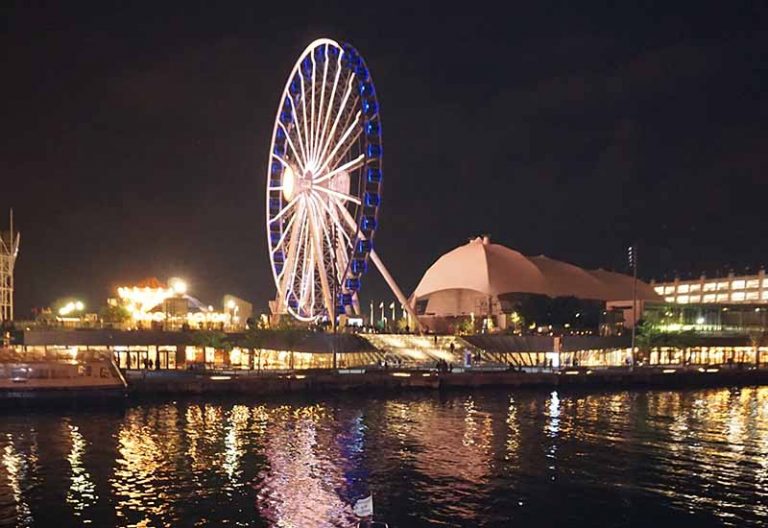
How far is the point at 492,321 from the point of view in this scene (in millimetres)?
117625

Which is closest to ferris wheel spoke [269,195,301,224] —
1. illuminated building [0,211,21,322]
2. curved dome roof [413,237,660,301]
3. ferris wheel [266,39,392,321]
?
ferris wheel [266,39,392,321]

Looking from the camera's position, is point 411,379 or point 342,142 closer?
point 411,379

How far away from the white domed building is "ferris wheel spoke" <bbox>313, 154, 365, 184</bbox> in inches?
1953

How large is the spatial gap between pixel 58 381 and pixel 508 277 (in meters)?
89.0

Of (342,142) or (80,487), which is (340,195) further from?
(80,487)

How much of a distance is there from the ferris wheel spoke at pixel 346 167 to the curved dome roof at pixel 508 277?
5806 cm

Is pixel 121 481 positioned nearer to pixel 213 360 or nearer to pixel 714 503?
pixel 714 503

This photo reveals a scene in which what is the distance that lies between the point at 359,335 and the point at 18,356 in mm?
31086

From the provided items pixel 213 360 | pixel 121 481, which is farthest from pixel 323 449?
pixel 213 360

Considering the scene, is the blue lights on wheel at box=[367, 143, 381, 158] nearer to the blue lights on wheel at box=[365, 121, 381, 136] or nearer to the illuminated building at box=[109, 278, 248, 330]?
the blue lights on wheel at box=[365, 121, 381, 136]

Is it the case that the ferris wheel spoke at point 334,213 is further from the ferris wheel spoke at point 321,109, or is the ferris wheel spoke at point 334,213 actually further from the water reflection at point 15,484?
the water reflection at point 15,484

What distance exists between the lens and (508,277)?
5251 inches

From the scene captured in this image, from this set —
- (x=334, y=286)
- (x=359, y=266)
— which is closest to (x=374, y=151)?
(x=359, y=266)

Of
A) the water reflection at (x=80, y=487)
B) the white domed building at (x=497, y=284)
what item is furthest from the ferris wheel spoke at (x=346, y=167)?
the white domed building at (x=497, y=284)
